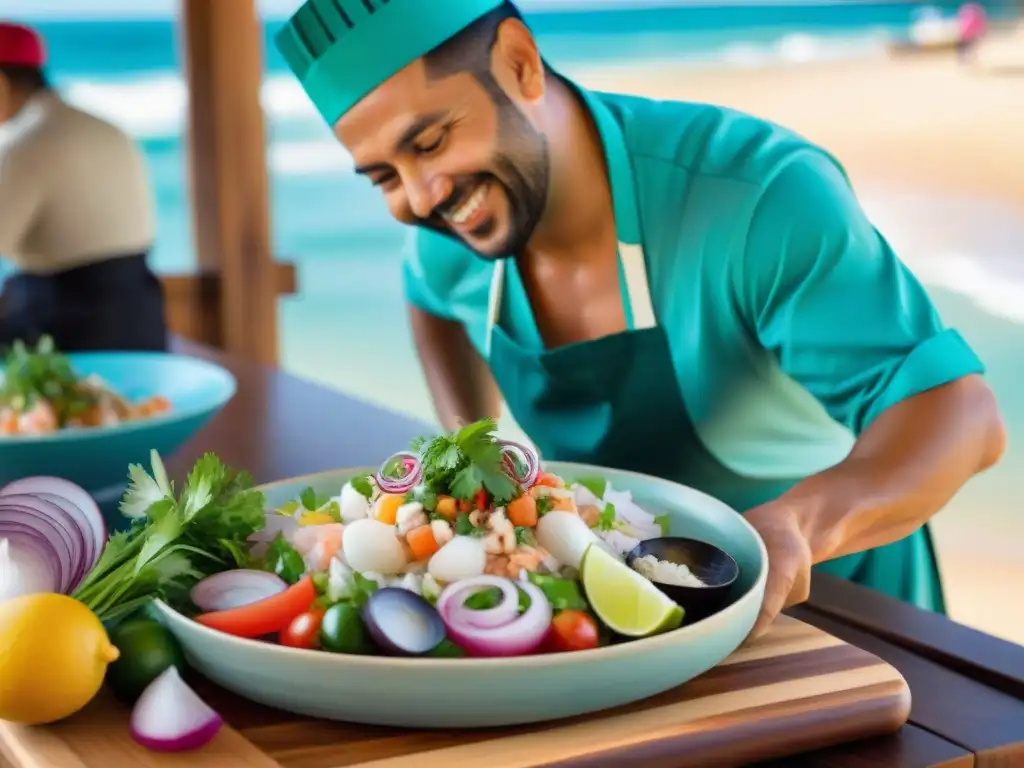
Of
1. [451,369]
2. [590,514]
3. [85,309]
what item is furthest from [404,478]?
[85,309]

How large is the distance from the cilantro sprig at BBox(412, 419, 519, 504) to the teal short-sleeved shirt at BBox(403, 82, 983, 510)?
521 millimetres

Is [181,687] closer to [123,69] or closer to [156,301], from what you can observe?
[156,301]

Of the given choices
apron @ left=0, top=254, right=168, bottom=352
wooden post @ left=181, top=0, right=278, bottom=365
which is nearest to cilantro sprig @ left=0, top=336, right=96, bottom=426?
apron @ left=0, top=254, right=168, bottom=352

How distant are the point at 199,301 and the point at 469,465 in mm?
2832

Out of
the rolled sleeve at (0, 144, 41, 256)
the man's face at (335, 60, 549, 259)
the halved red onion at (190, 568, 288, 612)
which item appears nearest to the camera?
the halved red onion at (190, 568, 288, 612)

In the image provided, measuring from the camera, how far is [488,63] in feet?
4.55

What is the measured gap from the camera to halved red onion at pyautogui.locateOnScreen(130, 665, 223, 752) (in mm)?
756

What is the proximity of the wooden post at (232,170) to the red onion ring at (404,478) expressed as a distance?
265 centimetres

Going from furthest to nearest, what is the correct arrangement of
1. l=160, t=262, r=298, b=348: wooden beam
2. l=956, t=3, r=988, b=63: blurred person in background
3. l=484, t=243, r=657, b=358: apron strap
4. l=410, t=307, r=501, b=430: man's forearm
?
l=956, t=3, r=988, b=63: blurred person in background, l=160, t=262, r=298, b=348: wooden beam, l=410, t=307, r=501, b=430: man's forearm, l=484, t=243, r=657, b=358: apron strap

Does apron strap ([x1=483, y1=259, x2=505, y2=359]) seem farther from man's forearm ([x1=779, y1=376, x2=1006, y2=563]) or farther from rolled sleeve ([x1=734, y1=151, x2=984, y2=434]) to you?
man's forearm ([x1=779, y1=376, x2=1006, y2=563])

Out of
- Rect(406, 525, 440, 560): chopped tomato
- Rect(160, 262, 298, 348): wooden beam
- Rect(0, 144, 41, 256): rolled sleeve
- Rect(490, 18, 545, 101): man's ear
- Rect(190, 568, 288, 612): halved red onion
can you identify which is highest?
Rect(490, 18, 545, 101): man's ear

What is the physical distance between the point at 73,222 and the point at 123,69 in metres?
12.9

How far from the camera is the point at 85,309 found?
8.98 feet

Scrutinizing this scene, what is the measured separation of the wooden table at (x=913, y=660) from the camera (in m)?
0.84
